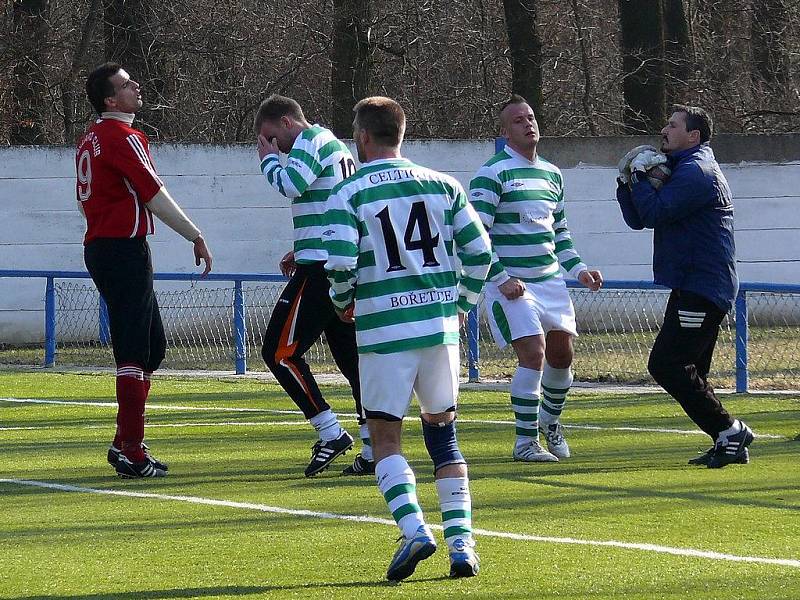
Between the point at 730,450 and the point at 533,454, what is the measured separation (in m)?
1.09

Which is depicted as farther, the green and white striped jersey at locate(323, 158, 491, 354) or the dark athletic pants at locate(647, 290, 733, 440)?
the dark athletic pants at locate(647, 290, 733, 440)

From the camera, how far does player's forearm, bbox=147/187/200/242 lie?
8094mm

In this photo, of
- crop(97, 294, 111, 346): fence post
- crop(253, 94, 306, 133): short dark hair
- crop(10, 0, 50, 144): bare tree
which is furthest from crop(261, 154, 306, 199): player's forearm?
crop(10, 0, 50, 144): bare tree

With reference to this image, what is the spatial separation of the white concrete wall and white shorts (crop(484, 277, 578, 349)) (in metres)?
9.85

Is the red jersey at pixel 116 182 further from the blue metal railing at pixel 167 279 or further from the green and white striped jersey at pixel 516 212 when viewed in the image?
the blue metal railing at pixel 167 279

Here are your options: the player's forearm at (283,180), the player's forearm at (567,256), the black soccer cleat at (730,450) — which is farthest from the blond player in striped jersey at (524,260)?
the player's forearm at (283,180)

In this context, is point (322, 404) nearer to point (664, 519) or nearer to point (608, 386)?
point (664, 519)

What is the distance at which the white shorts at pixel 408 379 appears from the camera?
562 cm

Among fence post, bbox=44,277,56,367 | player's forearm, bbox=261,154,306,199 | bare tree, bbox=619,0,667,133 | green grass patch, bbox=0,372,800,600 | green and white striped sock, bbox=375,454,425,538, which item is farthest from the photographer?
→ bare tree, bbox=619,0,667,133

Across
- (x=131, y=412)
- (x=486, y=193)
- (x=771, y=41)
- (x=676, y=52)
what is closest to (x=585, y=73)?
(x=676, y=52)

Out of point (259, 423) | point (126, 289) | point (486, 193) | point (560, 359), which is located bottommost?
point (259, 423)

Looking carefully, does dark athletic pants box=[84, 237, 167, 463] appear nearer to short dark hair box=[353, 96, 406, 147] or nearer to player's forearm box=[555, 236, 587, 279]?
player's forearm box=[555, 236, 587, 279]

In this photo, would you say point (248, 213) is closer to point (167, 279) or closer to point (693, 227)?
point (167, 279)

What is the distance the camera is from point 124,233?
8.08m
